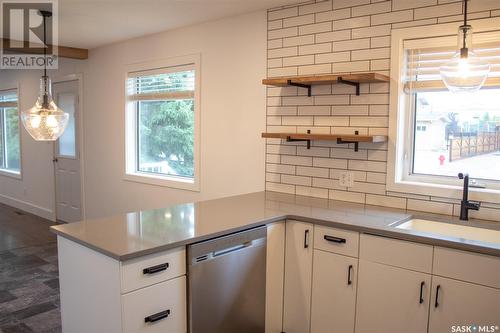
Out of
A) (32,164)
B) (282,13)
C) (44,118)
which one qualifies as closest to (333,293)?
(282,13)

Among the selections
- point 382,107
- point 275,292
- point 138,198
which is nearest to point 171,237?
point 275,292

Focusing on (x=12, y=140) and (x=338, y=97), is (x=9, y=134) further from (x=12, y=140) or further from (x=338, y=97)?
(x=338, y=97)

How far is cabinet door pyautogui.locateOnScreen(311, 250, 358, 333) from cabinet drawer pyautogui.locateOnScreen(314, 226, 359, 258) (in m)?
0.03

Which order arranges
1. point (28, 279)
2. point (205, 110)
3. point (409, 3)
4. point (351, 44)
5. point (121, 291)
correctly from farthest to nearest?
point (205, 110)
point (28, 279)
point (351, 44)
point (409, 3)
point (121, 291)

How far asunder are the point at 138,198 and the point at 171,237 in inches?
111

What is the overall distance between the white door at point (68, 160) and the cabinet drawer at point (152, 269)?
13.4ft

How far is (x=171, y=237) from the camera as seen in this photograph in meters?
2.02

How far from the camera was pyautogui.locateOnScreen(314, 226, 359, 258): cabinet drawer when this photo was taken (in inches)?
91.0

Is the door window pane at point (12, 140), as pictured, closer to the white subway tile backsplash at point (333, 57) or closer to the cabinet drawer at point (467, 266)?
the white subway tile backsplash at point (333, 57)

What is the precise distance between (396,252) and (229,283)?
90cm

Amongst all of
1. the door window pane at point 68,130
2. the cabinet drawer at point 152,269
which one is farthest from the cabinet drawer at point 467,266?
the door window pane at point 68,130

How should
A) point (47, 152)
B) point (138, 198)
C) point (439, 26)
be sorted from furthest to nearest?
1. point (47, 152)
2. point (138, 198)
3. point (439, 26)

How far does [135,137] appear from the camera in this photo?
4.82 metres

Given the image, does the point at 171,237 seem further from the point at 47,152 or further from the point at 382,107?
the point at 47,152
